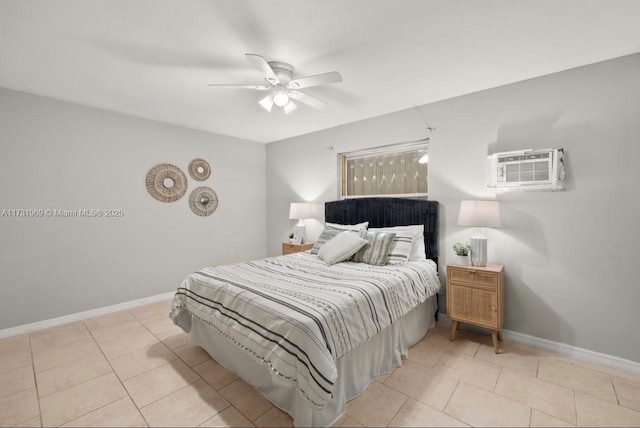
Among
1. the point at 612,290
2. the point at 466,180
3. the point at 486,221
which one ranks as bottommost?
the point at 612,290

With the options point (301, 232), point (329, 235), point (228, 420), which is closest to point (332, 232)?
point (329, 235)

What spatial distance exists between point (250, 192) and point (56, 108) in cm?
271

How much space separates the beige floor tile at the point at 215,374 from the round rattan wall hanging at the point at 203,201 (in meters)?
2.58

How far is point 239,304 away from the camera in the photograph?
1.96 metres

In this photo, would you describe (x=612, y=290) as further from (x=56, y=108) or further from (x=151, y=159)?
(x=56, y=108)

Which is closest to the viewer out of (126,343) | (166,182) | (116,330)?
(126,343)

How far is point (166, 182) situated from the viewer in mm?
4020

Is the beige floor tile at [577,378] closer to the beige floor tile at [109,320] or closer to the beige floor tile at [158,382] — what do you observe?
the beige floor tile at [158,382]

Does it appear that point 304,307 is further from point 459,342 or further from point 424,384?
point 459,342

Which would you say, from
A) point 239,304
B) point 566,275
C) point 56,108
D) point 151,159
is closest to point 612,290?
point 566,275

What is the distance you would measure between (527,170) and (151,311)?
452 cm


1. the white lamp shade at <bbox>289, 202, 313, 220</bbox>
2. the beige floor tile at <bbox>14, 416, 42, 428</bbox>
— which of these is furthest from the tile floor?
the white lamp shade at <bbox>289, 202, 313, 220</bbox>

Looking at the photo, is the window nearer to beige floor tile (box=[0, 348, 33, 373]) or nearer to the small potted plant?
the small potted plant

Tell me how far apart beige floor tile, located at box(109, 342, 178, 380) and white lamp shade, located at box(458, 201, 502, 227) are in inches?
118
